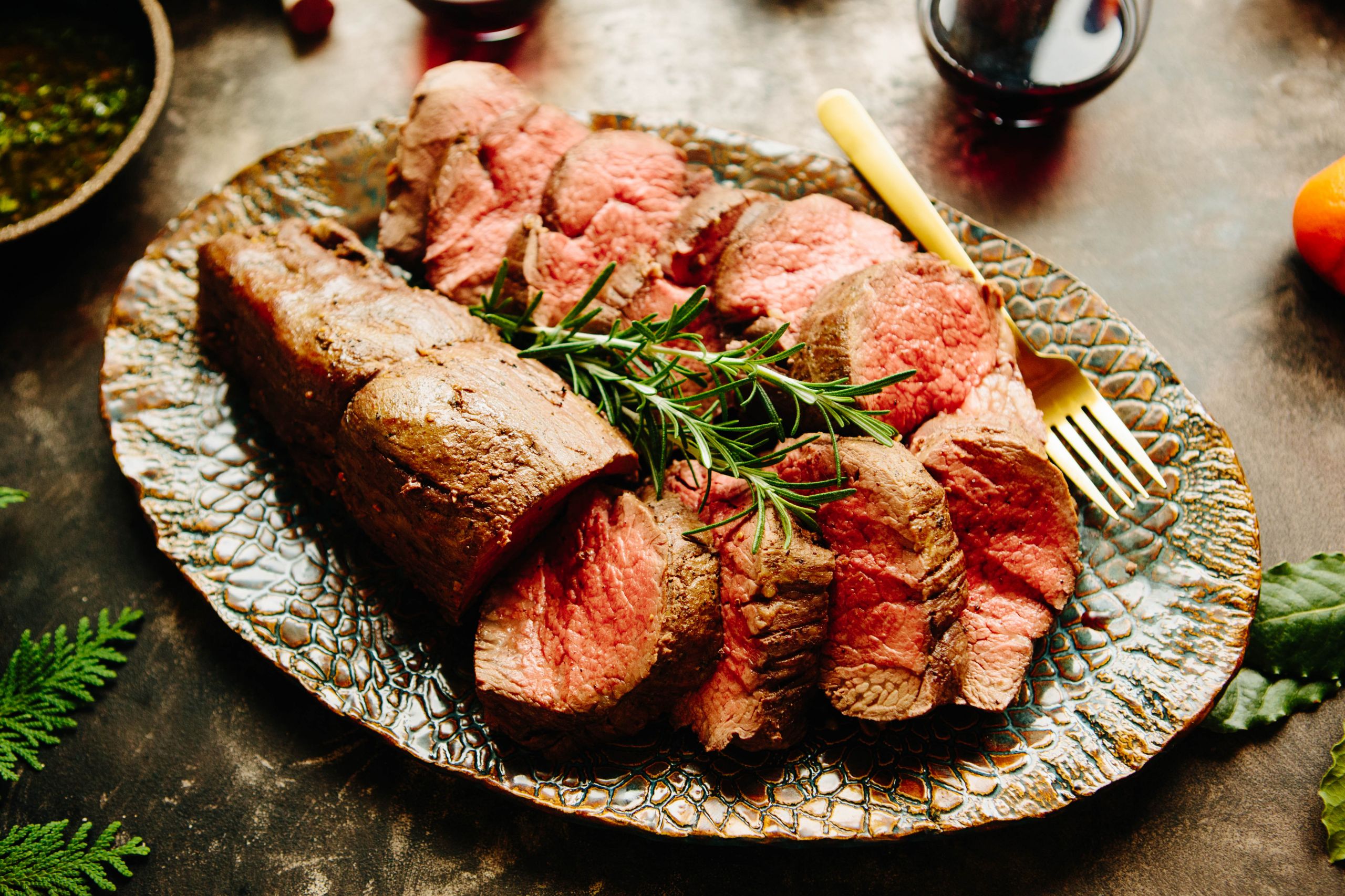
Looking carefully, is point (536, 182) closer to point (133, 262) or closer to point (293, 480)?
point (293, 480)

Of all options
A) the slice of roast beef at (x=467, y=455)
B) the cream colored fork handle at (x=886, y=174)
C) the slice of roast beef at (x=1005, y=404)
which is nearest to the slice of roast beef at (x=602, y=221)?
the slice of roast beef at (x=467, y=455)

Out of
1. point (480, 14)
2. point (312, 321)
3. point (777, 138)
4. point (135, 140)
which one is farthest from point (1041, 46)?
point (135, 140)

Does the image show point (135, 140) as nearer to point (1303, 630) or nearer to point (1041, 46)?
point (1041, 46)

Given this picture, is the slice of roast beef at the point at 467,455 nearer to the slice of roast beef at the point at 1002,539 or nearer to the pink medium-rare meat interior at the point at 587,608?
the pink medium-rare meat interior at the point at 587,608

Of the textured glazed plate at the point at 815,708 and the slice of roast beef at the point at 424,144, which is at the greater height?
the slice of roast beef at the point at 424,144

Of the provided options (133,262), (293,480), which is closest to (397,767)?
(293,480)

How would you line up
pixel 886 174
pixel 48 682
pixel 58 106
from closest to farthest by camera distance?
pixel 48 682
pixel 886 174
pixel 58 106
